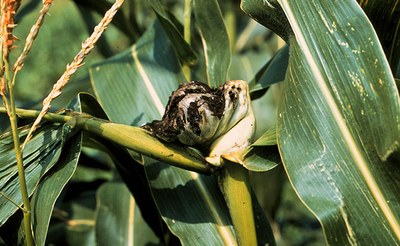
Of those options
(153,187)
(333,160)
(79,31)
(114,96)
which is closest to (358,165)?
(333,160)

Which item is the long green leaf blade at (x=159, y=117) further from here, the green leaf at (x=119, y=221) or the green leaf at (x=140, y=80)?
the green leaf at (x=119, y=221)

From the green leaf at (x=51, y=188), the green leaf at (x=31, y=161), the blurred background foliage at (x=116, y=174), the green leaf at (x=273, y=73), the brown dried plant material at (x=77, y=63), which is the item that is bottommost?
the blurred background foliage at (x=116, y=174)

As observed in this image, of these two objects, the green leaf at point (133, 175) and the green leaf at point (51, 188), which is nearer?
the green leaf at point (51, 188)

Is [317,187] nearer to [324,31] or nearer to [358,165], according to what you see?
[358,165]

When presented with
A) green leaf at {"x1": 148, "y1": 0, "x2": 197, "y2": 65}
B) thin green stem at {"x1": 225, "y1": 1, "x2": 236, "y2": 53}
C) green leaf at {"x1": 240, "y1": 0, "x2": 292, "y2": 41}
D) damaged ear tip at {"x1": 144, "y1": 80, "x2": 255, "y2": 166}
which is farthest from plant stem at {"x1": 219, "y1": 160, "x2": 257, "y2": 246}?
thin green stem at {"x1": 225, "y1": 1, "x2": 236, "y2": 53}

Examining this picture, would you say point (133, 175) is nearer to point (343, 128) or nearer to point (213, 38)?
point (213, 38)

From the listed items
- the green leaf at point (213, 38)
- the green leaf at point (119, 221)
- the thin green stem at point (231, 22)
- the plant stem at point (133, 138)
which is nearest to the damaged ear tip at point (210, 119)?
the plant stem at point (133, 138)

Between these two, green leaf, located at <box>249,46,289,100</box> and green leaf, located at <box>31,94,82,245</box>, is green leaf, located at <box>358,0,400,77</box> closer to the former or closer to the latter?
Result: green leaf, located at <box>249,46,289,100</box>
